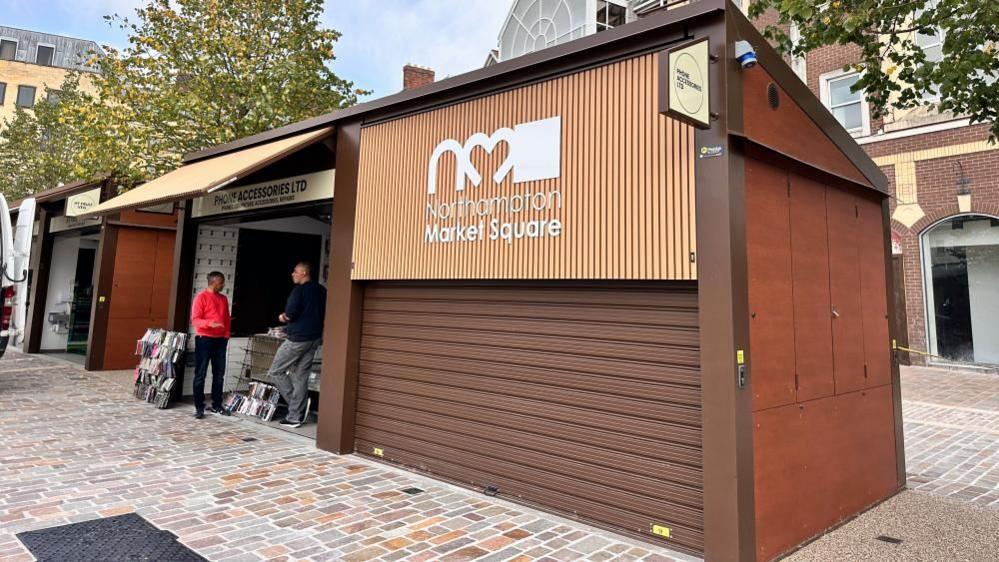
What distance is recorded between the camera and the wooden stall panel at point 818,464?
3.64 meters

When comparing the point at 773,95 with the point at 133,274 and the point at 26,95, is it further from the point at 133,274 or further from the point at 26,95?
the point at 26,95

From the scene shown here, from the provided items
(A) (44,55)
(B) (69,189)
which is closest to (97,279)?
(B) (69,189)

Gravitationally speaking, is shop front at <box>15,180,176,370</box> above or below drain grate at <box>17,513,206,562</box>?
above

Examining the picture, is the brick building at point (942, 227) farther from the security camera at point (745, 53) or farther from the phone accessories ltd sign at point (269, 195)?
the phone accessories ltd sign at point (269, 195)

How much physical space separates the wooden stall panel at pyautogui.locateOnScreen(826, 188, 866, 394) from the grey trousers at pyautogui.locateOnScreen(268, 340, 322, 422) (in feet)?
19.4

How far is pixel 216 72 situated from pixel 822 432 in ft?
44.0

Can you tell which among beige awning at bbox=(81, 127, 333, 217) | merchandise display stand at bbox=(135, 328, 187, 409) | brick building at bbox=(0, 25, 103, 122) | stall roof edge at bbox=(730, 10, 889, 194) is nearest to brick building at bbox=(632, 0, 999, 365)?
stall roof edge at bbox=(730, 10, 889, 194)

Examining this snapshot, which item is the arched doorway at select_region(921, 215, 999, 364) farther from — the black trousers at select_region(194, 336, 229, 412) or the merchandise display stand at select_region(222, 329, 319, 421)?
the black trousers at select_region(194, 336, 229, 412)

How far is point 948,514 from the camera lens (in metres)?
4.59

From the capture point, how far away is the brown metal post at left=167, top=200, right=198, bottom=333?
8.81m

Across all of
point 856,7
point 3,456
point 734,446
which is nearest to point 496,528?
point 734,446

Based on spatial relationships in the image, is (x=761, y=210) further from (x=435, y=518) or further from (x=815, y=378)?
(x=435, y=518)

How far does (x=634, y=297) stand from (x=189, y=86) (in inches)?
495

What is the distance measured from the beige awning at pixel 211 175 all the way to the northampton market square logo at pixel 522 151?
87.0 inches
